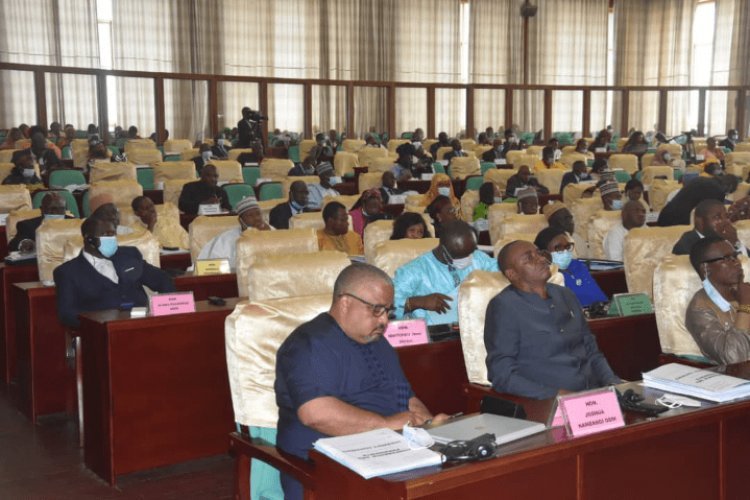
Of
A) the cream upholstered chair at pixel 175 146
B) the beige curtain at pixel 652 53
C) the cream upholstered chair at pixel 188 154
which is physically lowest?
the cream upholstered chair at pixel 188 154

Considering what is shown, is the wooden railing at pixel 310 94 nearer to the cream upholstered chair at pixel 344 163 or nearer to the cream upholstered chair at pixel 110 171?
the cream upholstered chair at pixel 344 163

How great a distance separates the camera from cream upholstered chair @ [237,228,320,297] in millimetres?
4977

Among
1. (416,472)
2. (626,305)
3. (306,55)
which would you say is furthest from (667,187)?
(306,55)

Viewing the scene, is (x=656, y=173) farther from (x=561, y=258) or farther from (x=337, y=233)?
(x=561, y=258)

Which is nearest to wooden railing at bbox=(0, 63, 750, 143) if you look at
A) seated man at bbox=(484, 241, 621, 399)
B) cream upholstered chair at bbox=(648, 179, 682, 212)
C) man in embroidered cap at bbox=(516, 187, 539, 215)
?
cream upholstered chair at bbox=(648, 179, 682, 212)

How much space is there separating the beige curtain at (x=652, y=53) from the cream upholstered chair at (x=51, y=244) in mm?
22650

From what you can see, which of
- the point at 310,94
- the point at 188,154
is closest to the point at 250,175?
the point at 188,154

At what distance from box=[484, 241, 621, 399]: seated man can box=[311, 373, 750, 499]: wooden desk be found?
0.57 metres

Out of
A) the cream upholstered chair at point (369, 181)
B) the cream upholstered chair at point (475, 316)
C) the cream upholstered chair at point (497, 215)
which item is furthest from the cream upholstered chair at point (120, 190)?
the cream upholstered chair at point (475, 316)

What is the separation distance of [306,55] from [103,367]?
62.2 feet

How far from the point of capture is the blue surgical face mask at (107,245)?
183 inches

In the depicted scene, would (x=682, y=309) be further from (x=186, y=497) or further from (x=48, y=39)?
(x=48, y=39)

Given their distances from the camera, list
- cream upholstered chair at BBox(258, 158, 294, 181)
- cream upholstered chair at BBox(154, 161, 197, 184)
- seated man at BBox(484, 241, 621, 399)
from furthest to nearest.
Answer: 1. cream upholstered chair at BBox(258, 158, 294, 181)
2. cream upholstered chair at BBox(154, 161, 197, 184)
3. seated man at BBox(484, 241, 621, 399)

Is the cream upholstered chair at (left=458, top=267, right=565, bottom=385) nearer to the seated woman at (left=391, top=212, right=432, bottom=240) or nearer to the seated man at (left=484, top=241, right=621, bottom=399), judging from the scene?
Answer: the seated man at (left=484, top=241, right=621, bottom=399)
